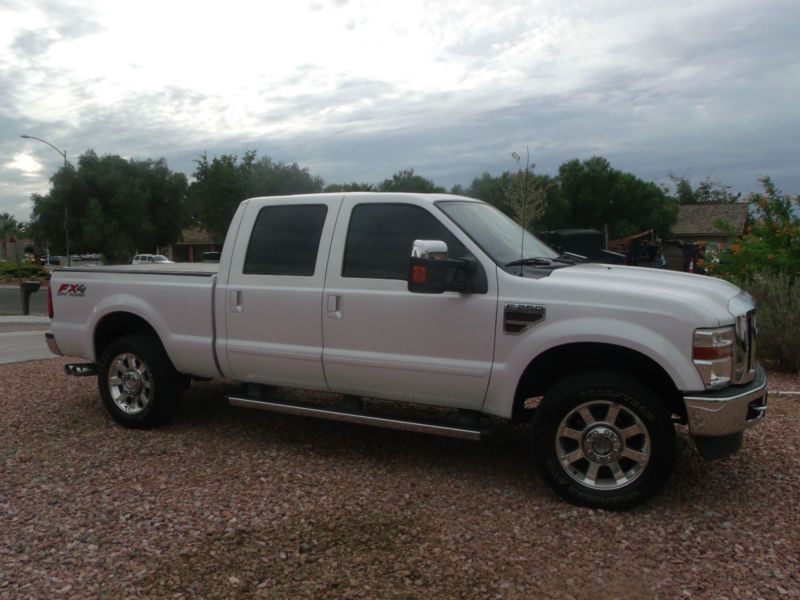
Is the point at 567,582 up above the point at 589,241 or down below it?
below

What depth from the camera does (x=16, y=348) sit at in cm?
1240

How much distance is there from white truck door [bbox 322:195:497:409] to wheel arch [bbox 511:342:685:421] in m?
0.29

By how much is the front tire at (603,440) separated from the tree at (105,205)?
45788 mm

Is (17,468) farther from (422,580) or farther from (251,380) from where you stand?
(422,580)

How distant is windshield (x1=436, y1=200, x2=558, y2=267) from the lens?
16.5ft

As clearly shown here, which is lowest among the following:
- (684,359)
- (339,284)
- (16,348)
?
(16,348)

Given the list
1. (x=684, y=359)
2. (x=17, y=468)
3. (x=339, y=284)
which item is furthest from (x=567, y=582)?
(x=17, y=468)

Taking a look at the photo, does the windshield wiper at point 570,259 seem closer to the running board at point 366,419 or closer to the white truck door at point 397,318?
the white truck door at point 397,318

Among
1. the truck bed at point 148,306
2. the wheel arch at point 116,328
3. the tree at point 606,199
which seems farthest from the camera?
the tree at point 606,199

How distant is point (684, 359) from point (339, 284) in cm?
237

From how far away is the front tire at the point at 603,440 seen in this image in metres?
4.34

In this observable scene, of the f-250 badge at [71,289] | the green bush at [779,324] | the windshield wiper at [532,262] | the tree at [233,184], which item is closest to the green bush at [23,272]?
the tree at [233,184]

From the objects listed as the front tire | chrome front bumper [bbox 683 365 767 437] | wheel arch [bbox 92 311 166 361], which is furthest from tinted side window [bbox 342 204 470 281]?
wheel arch [bbox 92 311 166 361]

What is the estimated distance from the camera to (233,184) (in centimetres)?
4422
